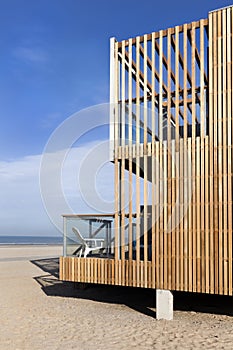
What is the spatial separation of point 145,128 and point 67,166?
3.60 m

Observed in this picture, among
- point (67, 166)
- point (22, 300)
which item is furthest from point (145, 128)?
point (22, 300)

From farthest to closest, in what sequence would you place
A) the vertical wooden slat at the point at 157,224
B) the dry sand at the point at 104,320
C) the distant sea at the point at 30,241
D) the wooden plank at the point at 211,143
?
the distant sea at the point at 30,241
the vertical wooden slat at the point at 157,224
the wooden plank at the point at 211,143
the dry sand at the point at 104,320

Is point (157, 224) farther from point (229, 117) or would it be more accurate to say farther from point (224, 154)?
point (229, 117)

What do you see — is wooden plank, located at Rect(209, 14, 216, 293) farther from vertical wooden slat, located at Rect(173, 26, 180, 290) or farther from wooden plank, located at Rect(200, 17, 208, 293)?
vertical wooden slat, located at Rect(173, 26, 180, 290)

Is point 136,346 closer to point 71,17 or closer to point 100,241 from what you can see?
point 100,241

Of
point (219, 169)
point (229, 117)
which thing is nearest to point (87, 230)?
point (219, 169)

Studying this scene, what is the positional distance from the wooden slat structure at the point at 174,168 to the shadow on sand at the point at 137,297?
1395 mm

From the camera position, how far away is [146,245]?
27.6ft

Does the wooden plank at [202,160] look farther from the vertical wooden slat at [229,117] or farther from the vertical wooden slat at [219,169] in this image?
the vertical wooden slat at [229,117]

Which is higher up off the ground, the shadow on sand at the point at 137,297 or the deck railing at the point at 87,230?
the deck railing at the point at 87,230

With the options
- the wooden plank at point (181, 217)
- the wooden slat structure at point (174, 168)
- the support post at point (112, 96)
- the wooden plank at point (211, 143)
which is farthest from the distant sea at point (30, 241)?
the wooden plank at point (211, 143)

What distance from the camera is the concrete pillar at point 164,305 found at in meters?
8.11

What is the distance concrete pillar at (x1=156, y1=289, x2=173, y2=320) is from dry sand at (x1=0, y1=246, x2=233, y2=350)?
0.19 meters

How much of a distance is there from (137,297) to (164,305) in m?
2.67
